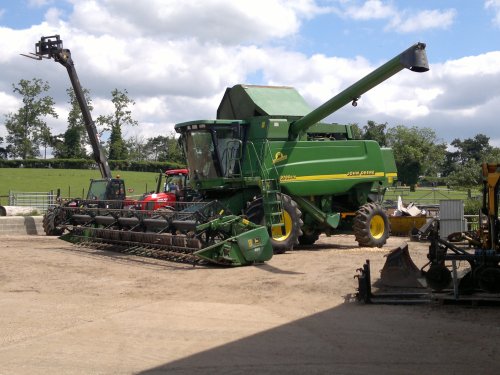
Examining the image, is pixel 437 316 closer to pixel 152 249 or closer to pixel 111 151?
pixel 152 249

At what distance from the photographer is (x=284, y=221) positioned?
48.5ft

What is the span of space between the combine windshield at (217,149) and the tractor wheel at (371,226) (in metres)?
3.66

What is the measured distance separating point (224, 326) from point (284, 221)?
763 centimetres

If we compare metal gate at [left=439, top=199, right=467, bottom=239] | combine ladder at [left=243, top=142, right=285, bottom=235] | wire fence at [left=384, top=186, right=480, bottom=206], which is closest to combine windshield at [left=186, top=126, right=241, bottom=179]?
combine ladder at [left=243, top=142, right=285, bottom=235]

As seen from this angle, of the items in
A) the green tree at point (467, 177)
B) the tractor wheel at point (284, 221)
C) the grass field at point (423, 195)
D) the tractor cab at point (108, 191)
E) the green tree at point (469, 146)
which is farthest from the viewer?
the green tree at point (469, 146)

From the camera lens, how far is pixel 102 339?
6.61m

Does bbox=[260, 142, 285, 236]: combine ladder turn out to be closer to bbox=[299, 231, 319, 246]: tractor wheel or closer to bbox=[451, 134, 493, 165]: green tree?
bbox=[299, 231, 319, 246]: tractor wheel

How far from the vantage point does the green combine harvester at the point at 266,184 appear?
43.1 feet

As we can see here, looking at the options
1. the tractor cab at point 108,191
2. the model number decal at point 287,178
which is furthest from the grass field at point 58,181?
the model number decal at point 287,178

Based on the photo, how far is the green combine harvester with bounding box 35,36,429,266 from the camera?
1315cm

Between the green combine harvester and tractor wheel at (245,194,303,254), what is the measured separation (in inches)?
1.0

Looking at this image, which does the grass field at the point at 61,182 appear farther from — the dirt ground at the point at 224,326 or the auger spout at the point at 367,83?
the dirt ground at the point at 224,326

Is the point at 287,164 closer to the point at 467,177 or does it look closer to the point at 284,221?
the point at 284,221

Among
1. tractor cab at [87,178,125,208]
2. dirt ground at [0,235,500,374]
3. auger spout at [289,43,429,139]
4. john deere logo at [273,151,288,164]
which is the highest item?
auger spout at [289,43,429,139]
